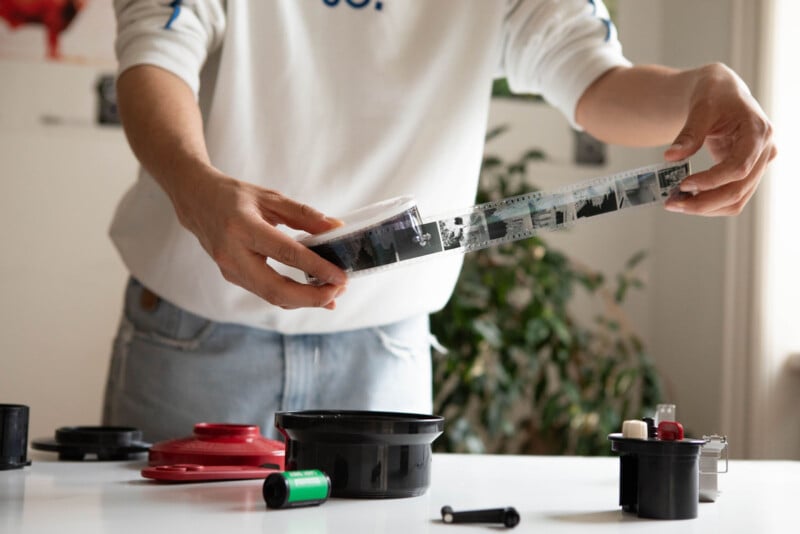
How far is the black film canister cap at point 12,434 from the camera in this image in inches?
33.1

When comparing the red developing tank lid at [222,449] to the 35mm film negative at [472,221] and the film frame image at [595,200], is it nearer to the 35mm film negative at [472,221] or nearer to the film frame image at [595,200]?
the 35mm film negative at [472,221]

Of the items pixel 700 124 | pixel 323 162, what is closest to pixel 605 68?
pixel 700 124

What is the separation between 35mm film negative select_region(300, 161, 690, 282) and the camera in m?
0.71

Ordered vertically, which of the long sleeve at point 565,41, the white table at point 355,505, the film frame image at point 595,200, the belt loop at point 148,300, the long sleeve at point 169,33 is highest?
the long sleeve at point 565,41

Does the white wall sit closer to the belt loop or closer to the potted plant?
the potted plant

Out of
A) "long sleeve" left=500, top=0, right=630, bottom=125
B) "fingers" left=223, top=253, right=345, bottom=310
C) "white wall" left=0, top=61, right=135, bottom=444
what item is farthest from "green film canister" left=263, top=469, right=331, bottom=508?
"white wall" left=0, top=61, right=135, bottom=444

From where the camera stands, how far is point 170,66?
97cm

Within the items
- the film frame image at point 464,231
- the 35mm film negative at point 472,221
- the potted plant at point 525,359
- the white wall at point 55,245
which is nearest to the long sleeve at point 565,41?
the 35mm film negative at point 472,221

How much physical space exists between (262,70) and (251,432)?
0.44m

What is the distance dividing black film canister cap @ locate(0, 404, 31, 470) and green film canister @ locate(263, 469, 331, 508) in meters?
0.31

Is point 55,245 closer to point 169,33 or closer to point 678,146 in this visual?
point 169,33

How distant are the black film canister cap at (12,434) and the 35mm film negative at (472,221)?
33cm

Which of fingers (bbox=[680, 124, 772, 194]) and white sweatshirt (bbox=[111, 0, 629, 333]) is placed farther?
white sweatshirt (bbox=[111, 0, 629, 333])

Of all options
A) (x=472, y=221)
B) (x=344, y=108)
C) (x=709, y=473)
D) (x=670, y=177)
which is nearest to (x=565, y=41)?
(x=344, y=108)
